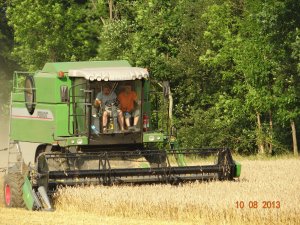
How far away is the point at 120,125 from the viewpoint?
66.2 feet

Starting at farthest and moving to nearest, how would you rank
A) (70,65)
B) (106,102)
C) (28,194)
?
(70,65) → (106,102) → (28,194)

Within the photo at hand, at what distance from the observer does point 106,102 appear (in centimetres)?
2019

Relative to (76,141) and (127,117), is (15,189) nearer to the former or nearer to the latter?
(76,141)

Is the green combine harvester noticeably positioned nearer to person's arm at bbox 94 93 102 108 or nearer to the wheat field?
person's arm at bbox 94 93 102 108

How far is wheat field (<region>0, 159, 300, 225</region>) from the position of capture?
49.4 feet

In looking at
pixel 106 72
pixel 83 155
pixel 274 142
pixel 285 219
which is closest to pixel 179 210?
pixel 285 219

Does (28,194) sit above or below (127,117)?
below

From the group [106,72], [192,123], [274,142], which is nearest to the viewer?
[106,72]

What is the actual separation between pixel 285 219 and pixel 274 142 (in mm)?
18139

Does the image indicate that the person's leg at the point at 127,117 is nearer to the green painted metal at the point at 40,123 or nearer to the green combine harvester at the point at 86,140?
the green combine harvester at the point at 86,140

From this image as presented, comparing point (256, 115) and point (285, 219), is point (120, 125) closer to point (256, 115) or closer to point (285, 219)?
point (285, 219)

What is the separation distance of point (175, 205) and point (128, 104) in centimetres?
478
